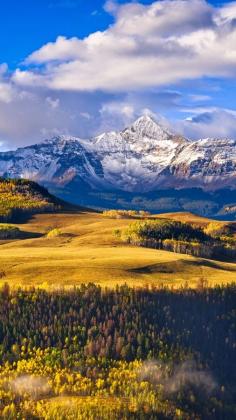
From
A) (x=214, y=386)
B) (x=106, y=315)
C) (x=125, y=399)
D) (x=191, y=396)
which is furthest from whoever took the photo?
(x=106, y=315)

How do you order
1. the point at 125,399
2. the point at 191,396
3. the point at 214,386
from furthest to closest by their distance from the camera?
1. the point at 214,386
2. the point at 191,396
3. the point at 125,399

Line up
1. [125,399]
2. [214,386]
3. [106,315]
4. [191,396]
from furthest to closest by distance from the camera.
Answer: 1. [106,315]
2. [214,386]
3. [191,396]
4. [125,399]

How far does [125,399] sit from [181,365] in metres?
25.1

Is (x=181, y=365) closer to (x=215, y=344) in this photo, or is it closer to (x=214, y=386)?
(x=214, y=386)

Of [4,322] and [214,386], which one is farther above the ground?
[4,322]

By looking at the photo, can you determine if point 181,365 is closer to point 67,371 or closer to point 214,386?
point 214,386

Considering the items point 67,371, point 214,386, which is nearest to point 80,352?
point 67,371

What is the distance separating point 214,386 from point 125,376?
24.8m

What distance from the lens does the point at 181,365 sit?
172 m

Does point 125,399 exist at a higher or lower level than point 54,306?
lower

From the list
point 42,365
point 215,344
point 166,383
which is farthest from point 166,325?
point 42,365

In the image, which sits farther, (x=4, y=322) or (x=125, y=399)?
(x=4, y=322)

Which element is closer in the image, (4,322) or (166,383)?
(166,383)

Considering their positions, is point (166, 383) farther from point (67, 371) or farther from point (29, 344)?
point (29, 344)
